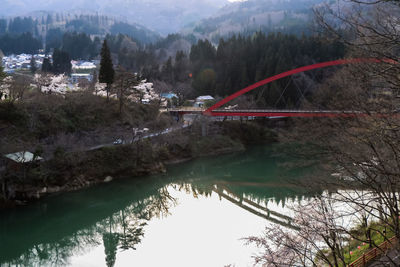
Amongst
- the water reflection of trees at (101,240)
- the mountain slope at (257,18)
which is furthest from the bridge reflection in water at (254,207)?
the mountain slope at (257,18)

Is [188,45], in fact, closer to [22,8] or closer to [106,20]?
[106,20]

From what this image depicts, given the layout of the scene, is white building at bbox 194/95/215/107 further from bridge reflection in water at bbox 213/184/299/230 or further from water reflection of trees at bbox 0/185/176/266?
water reflection of trees at bbox 0/185/176/266

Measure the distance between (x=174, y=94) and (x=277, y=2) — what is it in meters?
91.7

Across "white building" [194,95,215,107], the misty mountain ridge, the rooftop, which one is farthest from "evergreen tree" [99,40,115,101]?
the misty mountain ridge

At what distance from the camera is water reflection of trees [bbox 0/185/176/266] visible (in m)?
10.1

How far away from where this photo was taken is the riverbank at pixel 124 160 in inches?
547

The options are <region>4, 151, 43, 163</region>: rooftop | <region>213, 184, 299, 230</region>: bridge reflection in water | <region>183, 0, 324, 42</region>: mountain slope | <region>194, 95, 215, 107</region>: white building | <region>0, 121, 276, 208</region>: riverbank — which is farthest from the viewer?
<region>183, 0, 324, 42</region>: mountain slope

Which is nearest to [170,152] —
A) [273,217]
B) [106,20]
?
[273,217]

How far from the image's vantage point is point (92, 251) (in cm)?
1041

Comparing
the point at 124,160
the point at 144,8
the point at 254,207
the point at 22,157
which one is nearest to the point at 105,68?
the point at 124,160

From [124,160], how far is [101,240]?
22.0 feet

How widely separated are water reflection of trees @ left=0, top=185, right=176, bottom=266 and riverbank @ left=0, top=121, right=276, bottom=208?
3.19 meters

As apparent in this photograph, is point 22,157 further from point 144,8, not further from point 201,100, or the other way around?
point 144,8

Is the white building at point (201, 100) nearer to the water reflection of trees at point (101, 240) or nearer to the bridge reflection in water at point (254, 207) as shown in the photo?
the bridge reflection in water at point (254, 207)
